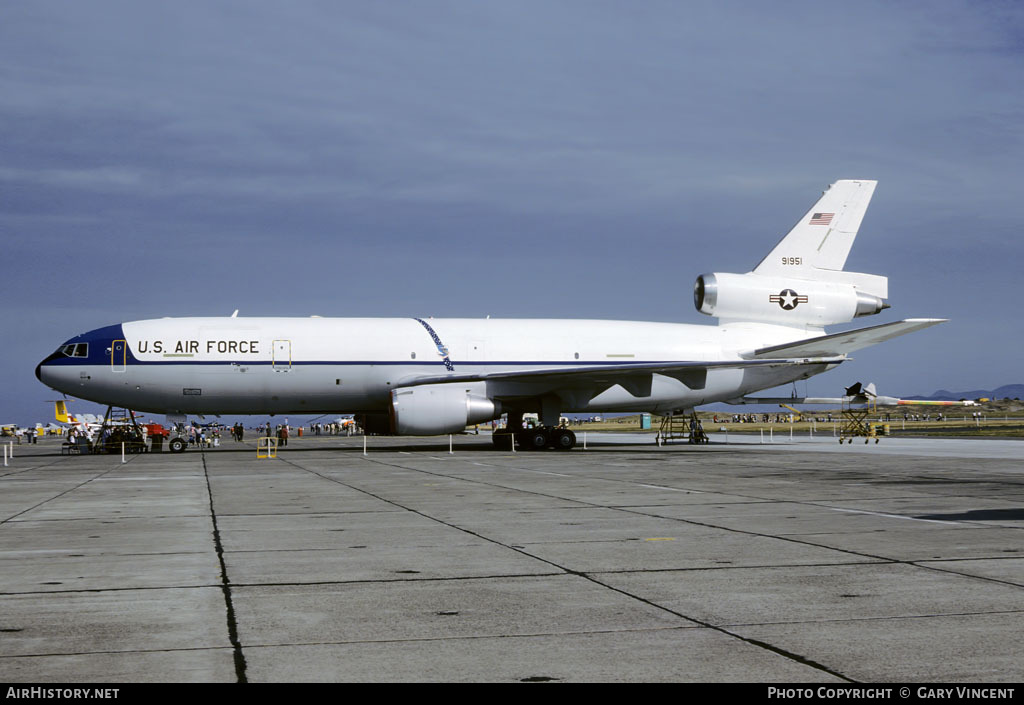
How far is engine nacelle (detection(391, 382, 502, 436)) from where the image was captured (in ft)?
109

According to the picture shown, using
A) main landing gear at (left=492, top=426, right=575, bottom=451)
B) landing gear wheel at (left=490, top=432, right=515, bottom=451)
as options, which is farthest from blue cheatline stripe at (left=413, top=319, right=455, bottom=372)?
main landing gear at (left=492, top=426, right=575, bottom=451)

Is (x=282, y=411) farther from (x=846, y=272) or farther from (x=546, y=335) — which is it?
(x=846, y=272)

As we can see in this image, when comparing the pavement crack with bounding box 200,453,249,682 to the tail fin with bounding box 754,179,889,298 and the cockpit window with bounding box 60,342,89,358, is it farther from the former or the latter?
the tail fin with bounding box 754,179,889,298

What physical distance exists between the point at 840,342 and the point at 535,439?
1143 cm

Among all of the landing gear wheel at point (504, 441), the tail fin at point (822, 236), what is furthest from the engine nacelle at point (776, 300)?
the landing gear wheel at point (504, 441)

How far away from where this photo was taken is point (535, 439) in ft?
121

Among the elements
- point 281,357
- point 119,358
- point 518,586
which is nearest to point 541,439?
point 281,357

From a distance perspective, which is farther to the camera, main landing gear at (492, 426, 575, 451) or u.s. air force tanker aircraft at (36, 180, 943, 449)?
main landing gear at (492, 426, 575, 451)

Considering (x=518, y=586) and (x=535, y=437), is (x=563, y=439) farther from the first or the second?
(x=518, y=586)

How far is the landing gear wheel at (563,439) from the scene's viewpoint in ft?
121

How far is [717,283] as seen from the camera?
37.6 meters

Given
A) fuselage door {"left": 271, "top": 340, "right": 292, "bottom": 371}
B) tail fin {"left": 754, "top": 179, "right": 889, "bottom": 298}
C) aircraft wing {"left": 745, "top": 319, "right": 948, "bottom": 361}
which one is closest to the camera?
aircraft wing {"left": 745, "top": 319, "right": 948, "bottom": 361}

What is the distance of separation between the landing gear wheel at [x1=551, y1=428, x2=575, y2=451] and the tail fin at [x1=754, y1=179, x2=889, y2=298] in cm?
977

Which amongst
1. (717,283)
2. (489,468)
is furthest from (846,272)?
(489,468)
